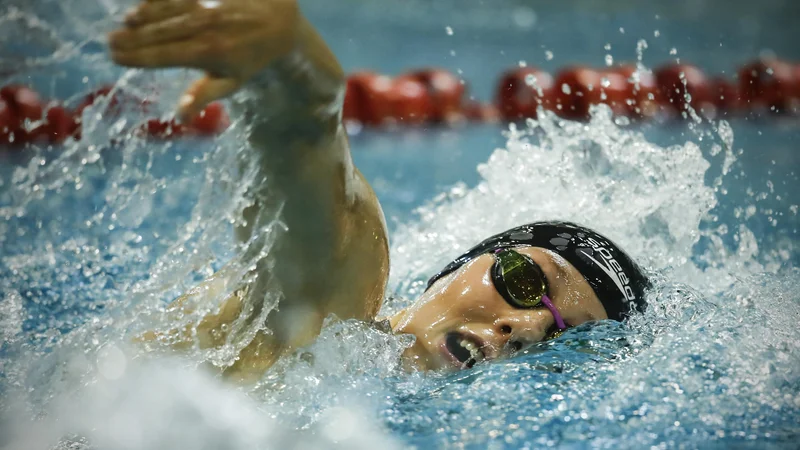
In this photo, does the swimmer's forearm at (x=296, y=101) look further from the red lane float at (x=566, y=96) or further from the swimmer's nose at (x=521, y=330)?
the red lane float at (x=566, y=96)

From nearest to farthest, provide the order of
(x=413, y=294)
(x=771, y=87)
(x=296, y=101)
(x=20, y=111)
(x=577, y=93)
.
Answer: (x=296, y=101) → (x=413, y=294) → (x=20, y=111) → (x=577, y=93) → (x=771, y=87)

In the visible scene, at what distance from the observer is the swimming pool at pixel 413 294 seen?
1.25m

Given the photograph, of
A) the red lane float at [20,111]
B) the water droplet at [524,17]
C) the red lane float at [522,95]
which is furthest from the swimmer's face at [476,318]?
the water droplet at [524,17]

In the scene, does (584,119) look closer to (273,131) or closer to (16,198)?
(16,198)

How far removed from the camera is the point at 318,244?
44.1 inches

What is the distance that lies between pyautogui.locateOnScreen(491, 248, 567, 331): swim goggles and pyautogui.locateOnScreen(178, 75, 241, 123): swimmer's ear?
2.45 ft

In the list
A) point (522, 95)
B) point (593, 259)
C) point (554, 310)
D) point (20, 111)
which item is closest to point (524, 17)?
point (522, 95)

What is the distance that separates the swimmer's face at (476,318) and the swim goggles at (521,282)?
0.01 metres

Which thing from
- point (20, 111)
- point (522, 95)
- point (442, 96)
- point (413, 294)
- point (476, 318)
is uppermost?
point (476, 318)

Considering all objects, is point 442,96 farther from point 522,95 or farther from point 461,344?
point 461,344

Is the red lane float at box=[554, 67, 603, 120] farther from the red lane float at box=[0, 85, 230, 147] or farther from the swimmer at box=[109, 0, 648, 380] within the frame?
the swimmer at box=[109, 0, 648, 380]

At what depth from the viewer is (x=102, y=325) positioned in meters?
1.42

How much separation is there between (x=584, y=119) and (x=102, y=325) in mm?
3424

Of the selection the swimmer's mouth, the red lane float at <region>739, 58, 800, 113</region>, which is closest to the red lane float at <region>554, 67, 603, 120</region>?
the red lane float at <region>739, 58, 800, 113</region>
